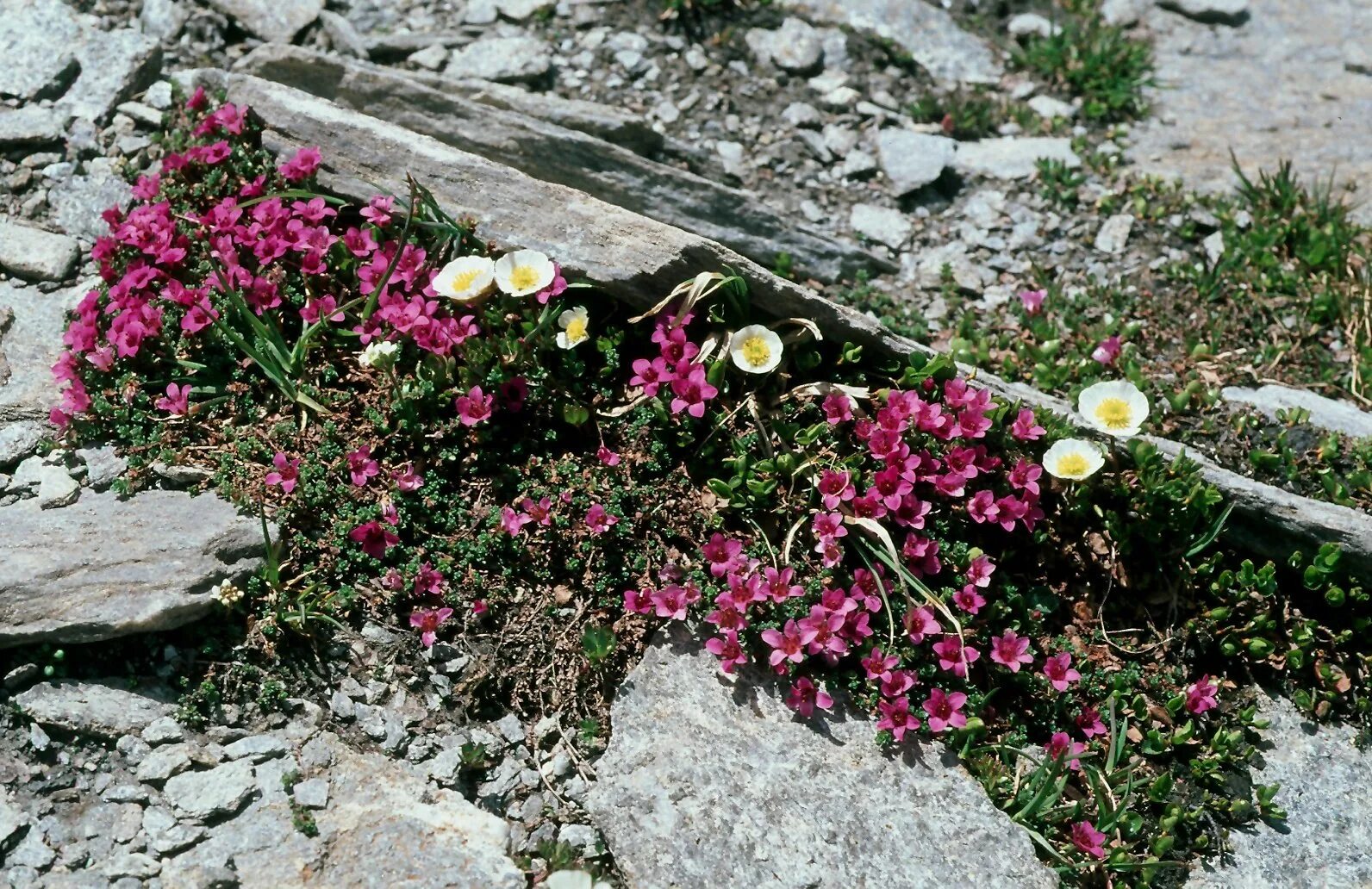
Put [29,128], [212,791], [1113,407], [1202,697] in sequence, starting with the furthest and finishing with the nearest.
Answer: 1. [29,128]
2. [1113,407]
3. [1202,697]
4. [212,791]

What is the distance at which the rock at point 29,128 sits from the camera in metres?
5.45

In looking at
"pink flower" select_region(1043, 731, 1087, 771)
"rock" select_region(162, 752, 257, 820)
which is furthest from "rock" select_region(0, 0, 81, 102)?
"pink flower" select_region(1043, 731, 1087, 771)

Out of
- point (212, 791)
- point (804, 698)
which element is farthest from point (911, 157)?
point (212, 791)

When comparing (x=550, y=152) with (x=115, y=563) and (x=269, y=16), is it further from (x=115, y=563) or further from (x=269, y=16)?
(x=115, y=563)

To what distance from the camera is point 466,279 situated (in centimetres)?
463

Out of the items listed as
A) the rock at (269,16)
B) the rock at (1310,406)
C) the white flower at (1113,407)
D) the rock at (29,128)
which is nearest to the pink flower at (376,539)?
the white flower at (1113,407)

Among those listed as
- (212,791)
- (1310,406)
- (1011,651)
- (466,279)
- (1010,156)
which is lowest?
(212,791)

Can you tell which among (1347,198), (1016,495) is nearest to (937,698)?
(1016,495)

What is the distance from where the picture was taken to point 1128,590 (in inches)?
181

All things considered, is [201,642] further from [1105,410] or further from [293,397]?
[1105,410]

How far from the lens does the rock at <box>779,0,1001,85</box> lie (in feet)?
23.2

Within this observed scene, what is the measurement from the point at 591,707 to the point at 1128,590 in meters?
2.14

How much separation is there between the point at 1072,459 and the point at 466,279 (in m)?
2.45

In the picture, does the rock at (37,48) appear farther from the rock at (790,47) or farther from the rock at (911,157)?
the rock at (911,157)
